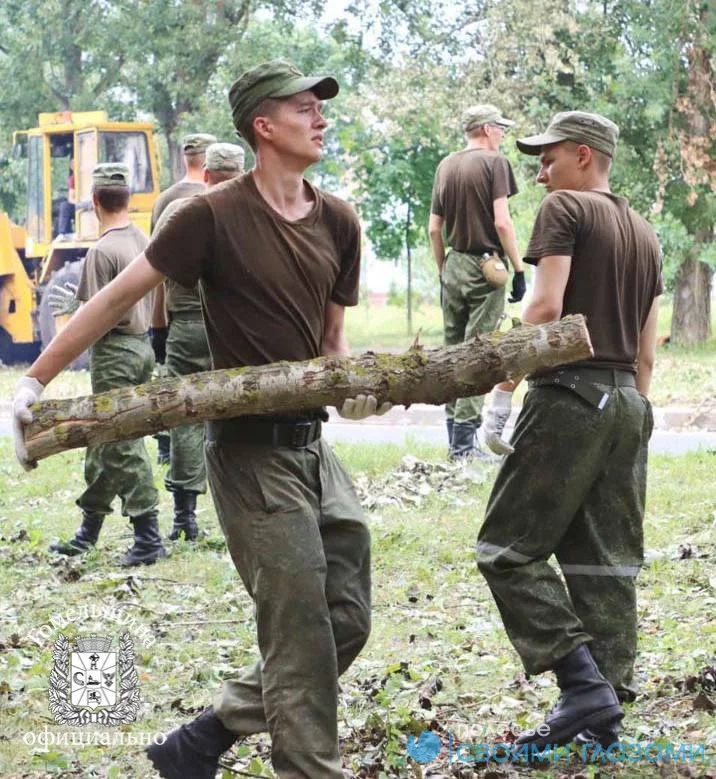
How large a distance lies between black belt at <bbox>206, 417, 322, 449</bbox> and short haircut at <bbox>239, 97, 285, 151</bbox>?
3.00ft

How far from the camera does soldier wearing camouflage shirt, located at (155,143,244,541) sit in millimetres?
8500

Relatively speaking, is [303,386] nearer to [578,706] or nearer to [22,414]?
[22,414]

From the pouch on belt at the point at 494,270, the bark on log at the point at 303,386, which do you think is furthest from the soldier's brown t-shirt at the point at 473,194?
the bark on log at the point at 303,386

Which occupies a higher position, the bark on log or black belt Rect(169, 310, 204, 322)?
the bark on log

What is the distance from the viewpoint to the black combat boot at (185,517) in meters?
8.98

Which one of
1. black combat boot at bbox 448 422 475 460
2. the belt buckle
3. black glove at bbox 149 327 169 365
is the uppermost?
the belt buckle

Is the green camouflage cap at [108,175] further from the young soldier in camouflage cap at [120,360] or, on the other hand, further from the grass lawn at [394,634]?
the grass lawn at [394,634]

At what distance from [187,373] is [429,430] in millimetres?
5127

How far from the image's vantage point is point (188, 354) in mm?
8664

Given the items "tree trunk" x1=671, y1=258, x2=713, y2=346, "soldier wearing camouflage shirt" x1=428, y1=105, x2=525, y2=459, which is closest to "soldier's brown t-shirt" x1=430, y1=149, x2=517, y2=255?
"soldier wearing camouflage shirt" x1=428, y1=105, x2=525, y2=459

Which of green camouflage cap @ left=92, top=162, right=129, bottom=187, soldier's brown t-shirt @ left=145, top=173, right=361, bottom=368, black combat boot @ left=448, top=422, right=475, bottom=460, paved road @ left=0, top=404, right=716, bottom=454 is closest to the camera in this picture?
soldier's brown t-shirt @ left=145, top=173, right=361, bottom=368

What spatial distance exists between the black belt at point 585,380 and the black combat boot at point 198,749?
167 centimetres

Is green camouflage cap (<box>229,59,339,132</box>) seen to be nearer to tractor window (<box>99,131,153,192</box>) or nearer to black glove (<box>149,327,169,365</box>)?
black glove (<box>149,327,169,365</box>)

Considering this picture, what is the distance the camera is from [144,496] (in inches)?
330
